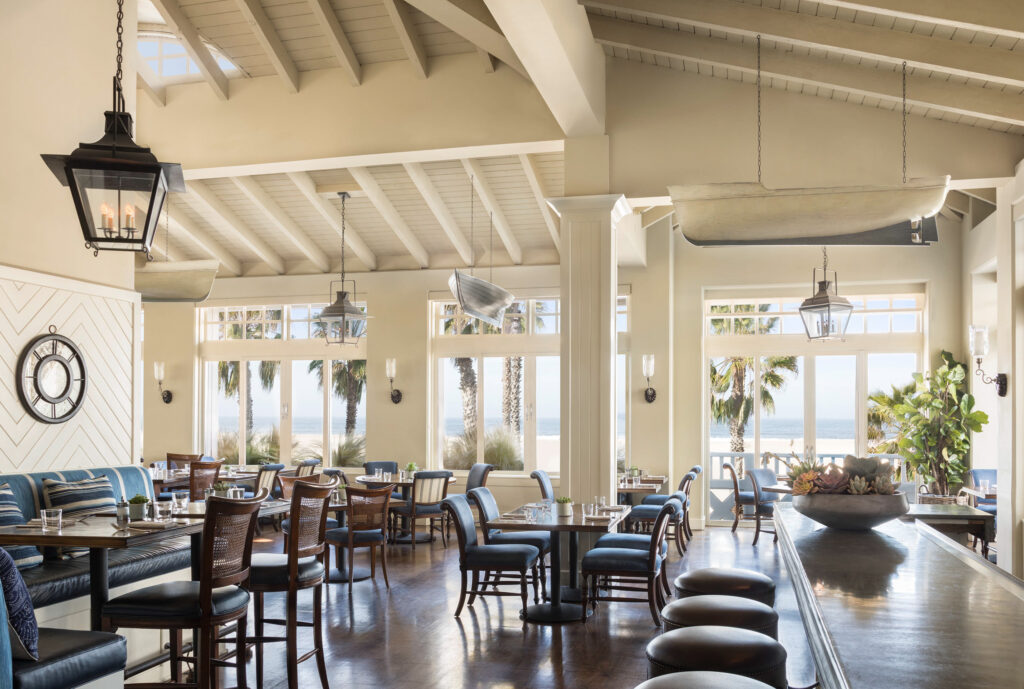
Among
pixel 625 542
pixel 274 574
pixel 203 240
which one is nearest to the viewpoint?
pixel 274 574

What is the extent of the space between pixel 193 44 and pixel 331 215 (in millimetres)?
3500

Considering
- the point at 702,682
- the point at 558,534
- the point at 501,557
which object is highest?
the point at 702,682

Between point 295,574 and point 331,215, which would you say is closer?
point 295,574

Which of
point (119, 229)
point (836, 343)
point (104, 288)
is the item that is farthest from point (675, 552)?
point (119, 229)

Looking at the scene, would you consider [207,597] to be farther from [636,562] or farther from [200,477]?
[200,477]

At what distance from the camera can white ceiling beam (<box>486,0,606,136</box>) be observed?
469 cm

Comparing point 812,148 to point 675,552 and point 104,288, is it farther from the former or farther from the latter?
point 104,288

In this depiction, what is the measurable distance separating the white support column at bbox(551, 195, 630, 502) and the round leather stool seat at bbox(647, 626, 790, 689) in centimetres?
444

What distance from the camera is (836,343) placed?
11172mm

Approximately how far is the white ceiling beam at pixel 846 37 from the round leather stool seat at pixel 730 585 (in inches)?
141

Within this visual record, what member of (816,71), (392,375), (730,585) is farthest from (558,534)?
(392,375)

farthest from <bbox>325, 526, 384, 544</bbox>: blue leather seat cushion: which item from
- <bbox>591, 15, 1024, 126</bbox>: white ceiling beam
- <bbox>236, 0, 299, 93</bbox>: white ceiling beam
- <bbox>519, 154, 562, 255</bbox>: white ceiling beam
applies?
<bbox>591, 15, 1024, 126</bbox>: white ceiling beam

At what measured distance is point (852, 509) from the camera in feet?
10.3

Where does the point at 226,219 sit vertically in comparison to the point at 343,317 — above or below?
above
